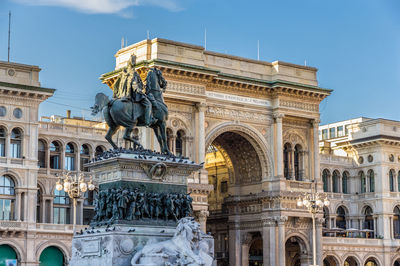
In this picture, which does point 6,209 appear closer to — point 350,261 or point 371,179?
point 350,261

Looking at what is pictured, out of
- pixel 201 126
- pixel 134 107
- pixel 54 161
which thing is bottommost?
pixel 134 107

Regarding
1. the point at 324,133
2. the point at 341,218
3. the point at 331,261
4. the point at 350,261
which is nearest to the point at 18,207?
the point at 331,261

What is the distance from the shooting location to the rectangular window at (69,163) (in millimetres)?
72188

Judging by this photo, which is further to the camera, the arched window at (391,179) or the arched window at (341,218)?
the arched window at (341,218)

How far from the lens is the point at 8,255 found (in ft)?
212

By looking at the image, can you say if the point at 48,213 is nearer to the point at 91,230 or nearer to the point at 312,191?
the point at 312,191

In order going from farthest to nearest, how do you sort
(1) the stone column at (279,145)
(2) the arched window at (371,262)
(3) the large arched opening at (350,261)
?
(2) the arched window at (371,262) < (3) the large arched opening at (350,261) < (1) the stone column at (279,145)

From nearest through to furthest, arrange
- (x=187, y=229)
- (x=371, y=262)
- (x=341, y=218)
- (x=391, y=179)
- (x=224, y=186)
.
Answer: (x=187, y=229), (x=224, y=186), (x=391, y=179), (x=371, y=262), (x=341, y=218)

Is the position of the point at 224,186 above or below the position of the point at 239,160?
below

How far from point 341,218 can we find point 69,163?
32.5 metres

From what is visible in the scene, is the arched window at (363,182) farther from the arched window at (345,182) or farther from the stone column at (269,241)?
the stone column at (269,241)

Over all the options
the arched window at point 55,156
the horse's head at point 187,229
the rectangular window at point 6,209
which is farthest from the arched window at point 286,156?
the horse's head at point 187,229

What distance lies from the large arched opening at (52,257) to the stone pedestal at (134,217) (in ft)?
139

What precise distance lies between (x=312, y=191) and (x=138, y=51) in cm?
1929
